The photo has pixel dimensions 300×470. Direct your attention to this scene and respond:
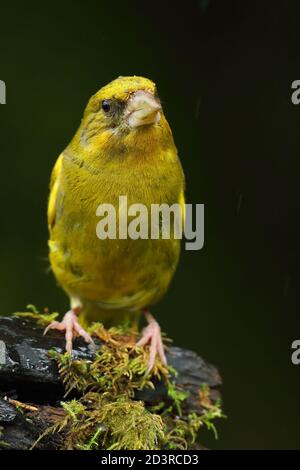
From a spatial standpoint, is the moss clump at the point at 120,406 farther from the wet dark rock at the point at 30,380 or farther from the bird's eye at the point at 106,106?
the bird's eye at the point at 106,106

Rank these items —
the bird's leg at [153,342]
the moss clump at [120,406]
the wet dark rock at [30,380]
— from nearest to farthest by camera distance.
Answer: the wet dark rock at [30,380] < the moss clump at [120,406] < the bird's leg at [153,342]

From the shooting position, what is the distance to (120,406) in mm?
3781

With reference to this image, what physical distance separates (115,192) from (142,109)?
1.45ft

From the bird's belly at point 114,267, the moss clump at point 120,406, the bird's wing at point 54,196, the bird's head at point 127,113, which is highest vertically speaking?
the bird's head at point 127,113

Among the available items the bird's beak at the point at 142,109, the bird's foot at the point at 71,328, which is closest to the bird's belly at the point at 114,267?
the bird's foot at the point at 71,328

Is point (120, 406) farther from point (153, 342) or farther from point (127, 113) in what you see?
point (127, 113)

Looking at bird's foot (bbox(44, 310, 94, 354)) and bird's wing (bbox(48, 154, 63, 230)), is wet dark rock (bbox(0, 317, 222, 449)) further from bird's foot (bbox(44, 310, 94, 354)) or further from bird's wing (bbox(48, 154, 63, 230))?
bird's wing (bbox(48, 154, 63, 230))

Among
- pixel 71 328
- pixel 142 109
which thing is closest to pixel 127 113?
pixel 142 109

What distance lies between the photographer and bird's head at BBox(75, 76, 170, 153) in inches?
161

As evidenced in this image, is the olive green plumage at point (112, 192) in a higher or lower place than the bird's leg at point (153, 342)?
higher

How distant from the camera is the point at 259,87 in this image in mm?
6660

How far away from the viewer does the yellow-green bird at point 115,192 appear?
4.18 m

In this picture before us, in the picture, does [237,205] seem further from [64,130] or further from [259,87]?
[64,130]

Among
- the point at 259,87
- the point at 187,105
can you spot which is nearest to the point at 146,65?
the point at 187,105
